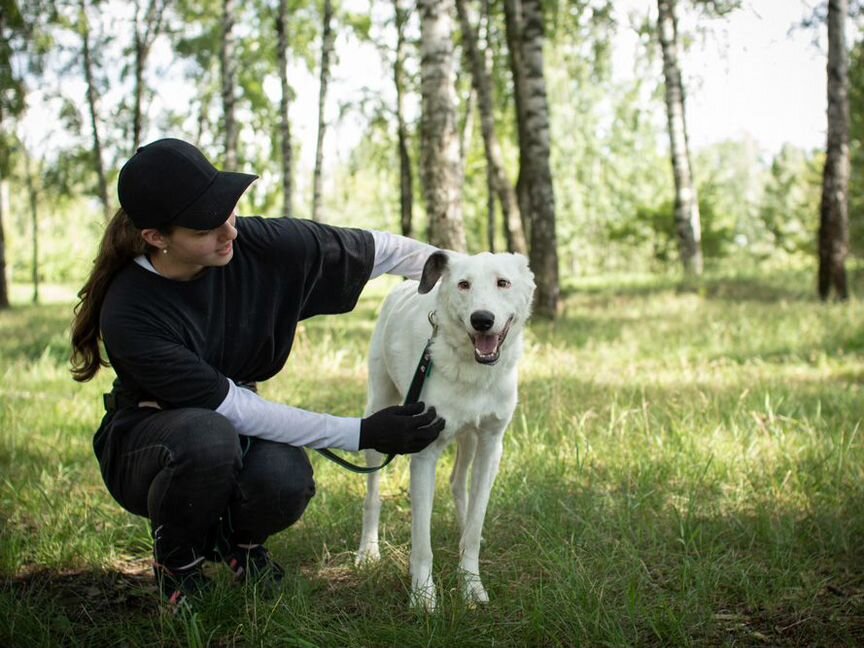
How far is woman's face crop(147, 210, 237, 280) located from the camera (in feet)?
9.57

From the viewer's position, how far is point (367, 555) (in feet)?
11.8

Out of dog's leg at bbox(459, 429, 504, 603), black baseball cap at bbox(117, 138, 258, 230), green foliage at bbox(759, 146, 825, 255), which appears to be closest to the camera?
black baseball cap at bbox(117, 138, 258, 230)

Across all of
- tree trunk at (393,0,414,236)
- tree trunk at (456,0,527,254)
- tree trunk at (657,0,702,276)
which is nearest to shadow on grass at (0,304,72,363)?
tree trunk at (456,0,527,254)

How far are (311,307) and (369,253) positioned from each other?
348 millimetres

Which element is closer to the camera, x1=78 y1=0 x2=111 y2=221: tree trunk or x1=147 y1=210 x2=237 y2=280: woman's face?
x1=147 y1=210 x2=237 y2=280: woman's face

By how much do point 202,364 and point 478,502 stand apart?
1244 mm

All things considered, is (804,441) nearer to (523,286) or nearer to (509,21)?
(523,286)

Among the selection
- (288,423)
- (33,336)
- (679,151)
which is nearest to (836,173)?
(679,151)

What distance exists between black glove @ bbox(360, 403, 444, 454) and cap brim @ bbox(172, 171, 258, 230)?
0.92m

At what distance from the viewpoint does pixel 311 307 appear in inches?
140

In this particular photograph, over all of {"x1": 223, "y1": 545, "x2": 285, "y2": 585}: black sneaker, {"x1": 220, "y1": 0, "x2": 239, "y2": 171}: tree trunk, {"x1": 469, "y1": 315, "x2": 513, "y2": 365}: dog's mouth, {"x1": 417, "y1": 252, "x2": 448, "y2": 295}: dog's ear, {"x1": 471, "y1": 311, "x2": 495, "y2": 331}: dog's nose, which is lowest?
{"x1": 223, "y1": 545, "x2": 285, "y2": 585}: black sneaker

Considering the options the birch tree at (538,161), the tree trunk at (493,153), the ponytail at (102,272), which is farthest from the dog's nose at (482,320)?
the tree trunk at (493,153)

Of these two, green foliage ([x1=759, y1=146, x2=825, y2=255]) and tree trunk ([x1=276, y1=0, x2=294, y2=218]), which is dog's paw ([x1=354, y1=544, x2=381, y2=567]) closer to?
tree trunk ([x1=276, y1=0, x2=294, y2=218])

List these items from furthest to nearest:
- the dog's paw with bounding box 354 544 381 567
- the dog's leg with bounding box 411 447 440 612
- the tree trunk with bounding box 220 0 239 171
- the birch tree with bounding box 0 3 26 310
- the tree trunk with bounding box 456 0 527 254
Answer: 1. the birch tree with bounding box 0 3 26 310
2. the tree trunk with bounding box 456 0 527 254
3. the tree trunk with bounding box 220 0 239 171
4. the dog's paw with bounding box 354 544 381 567
5. the dog's leg with bounding box 411 447 440 612
